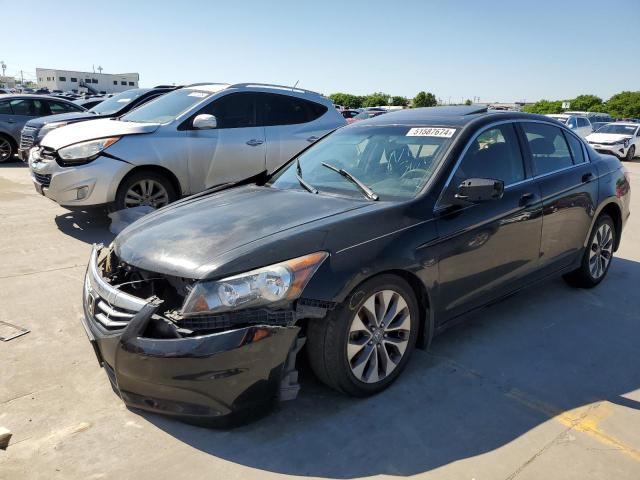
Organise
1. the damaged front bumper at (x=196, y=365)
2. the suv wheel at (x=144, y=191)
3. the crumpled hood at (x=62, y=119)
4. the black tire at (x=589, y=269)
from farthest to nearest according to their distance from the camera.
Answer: the crumpled hood at (x=62, y=119)
the suv wheel at (x=144, y=191)
the black tire at (x=589, y=269)
the damaged front bumper at (x=196, y=365)

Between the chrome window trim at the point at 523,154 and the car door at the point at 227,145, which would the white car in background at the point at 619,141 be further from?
the chrome window trim at the point at 523,154

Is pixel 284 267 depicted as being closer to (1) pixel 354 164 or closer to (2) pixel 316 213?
(2) pixel 316 213

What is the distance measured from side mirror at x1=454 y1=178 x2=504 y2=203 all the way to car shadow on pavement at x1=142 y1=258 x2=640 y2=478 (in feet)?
3.66

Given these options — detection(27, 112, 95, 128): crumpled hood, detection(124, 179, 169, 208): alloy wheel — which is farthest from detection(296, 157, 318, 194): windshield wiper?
detection(27, 112, 95, 128): crumpled hood

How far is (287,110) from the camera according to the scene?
775cm

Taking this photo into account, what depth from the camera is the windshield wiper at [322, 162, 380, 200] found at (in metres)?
3.39

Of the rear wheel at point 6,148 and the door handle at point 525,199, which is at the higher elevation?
the door handle at point 525,199

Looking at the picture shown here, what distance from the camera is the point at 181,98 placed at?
733 centimetres

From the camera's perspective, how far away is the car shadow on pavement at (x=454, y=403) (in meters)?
2.60

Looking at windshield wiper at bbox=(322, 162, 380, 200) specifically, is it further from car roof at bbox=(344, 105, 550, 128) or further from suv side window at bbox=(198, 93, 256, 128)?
suv side window at bbox=(198, 93, 256, 128)

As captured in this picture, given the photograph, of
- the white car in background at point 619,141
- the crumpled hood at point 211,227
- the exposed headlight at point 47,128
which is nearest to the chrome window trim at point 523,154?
the crumpled hood at point 211,227

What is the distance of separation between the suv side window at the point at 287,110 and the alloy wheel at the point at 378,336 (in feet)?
16.5

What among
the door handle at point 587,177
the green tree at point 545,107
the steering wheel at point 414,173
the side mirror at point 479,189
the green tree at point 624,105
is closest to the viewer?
the side mirror at point 479,189

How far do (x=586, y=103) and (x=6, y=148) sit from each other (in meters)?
46.3
